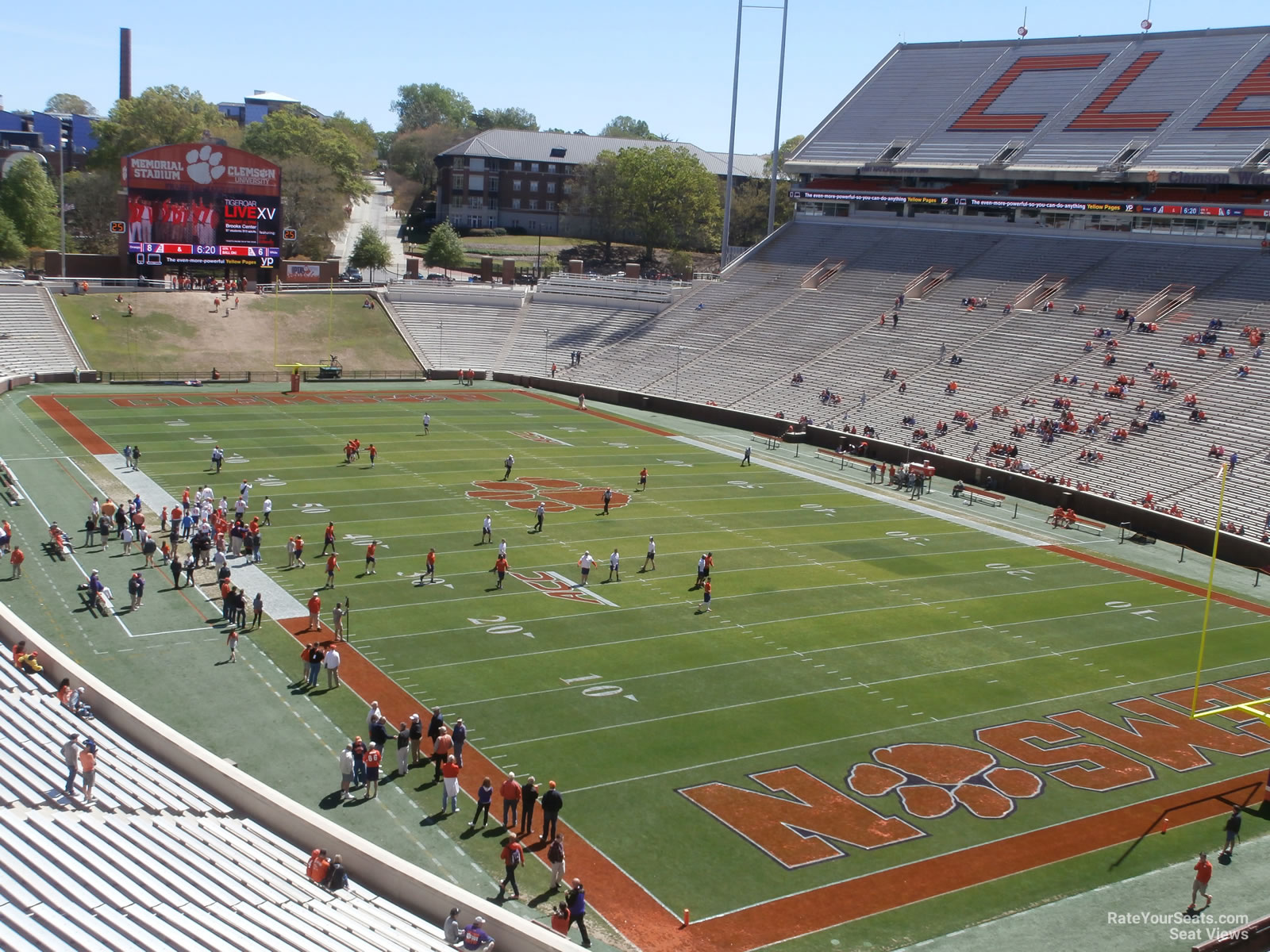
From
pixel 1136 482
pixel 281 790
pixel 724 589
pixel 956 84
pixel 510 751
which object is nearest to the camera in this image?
pixel 281 790

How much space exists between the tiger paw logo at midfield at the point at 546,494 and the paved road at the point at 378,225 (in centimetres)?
5406

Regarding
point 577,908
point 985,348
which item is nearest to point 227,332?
point 985,348

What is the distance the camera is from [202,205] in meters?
64.9

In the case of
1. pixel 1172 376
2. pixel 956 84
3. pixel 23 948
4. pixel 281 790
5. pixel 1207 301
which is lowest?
pixel 281 790

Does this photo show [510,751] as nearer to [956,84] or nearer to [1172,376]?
[1172,376]

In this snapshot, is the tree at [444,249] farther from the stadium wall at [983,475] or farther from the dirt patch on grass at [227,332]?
the stadium wall at [983,475]

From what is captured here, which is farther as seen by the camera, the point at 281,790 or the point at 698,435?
the point at 698,435

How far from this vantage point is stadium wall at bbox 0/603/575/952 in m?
13.6

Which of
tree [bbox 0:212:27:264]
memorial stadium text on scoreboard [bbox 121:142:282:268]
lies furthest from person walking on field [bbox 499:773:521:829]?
tree [bbox 0:212:27:264]

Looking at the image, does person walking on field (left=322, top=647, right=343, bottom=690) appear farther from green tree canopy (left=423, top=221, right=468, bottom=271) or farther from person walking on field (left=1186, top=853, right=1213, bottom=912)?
green tree canopy (left=423, top=221, right=468, bottom=271)

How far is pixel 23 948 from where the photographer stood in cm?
1156

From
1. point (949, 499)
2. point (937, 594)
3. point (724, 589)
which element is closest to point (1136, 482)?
point (949, 499)

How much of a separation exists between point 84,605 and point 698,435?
32.4m

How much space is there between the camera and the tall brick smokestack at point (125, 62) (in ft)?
443
